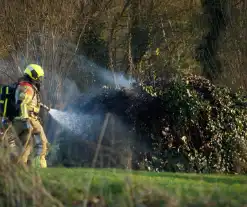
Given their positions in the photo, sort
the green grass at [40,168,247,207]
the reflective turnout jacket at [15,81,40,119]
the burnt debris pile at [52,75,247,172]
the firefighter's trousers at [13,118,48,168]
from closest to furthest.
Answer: the green grass at [40,168,247,207] < the reflective turnout jacket at [15,81,40,119] < the firefighter's trousers at [13,118,48,168] < the burnt debris pile at [52,75,247,172]

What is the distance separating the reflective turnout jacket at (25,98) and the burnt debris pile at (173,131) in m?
2.35

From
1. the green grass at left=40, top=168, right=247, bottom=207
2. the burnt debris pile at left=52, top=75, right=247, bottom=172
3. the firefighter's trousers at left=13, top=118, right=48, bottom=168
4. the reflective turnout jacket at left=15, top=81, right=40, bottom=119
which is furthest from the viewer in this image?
the burnt debris pile at left=52, top=75, right=247, bottom=172

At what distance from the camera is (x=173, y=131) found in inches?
558

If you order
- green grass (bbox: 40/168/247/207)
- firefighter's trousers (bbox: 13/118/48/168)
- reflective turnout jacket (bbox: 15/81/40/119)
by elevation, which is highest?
reflective turnout jacket (bbox: 15/81/40/119)

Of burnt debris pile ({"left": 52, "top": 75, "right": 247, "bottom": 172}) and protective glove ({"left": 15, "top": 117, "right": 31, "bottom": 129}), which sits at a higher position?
burnt debris pile ({"left": 52, "top": 75, "right": 247, "bottom": 172})

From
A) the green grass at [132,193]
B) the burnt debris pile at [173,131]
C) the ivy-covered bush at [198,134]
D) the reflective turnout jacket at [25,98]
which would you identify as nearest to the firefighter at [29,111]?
the reflective turnout jacket at [25,98]

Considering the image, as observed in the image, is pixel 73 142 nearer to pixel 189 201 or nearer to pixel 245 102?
pixel 245 102

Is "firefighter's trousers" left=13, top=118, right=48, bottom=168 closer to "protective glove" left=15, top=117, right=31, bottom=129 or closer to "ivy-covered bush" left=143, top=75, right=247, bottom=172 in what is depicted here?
"protective glove" left=15, top=117, right=31, bottom=129

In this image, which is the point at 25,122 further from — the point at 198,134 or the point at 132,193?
the point at 132,193

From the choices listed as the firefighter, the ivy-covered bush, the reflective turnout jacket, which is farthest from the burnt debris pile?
the reflective turnout jacket

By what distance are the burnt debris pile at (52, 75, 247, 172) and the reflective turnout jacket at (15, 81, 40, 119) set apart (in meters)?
2.35

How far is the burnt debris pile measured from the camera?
14008 mm

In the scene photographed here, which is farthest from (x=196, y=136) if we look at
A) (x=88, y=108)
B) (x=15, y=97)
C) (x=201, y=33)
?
(x=201, y=33)

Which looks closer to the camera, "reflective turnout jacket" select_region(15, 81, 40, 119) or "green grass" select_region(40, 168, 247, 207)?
"green grass" select_region(40, 168, 247, 207)
